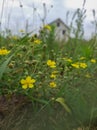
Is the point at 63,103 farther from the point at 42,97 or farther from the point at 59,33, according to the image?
the point at 59,33

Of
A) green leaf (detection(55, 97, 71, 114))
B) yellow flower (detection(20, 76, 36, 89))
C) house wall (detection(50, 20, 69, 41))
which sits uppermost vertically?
house wall (detection(50, 20, 69, 41))

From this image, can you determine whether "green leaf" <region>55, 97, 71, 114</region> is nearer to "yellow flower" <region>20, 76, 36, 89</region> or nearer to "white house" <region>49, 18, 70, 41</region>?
"yellow flower" <region>20, 76, 36, 89</region>

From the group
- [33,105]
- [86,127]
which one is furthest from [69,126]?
[33,105]

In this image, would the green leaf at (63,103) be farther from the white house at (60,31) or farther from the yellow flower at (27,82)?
the white house at (60,31)

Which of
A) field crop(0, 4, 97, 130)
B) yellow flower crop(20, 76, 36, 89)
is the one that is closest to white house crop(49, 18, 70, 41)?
field crop(0, 4, 97, 130)

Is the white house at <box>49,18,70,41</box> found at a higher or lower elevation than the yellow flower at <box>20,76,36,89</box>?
higher

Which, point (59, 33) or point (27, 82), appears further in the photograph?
point (59, 33)

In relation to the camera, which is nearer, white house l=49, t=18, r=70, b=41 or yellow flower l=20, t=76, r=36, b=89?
yellow flower l=20, t=76, r=36, b=89

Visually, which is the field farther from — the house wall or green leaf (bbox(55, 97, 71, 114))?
the house wall

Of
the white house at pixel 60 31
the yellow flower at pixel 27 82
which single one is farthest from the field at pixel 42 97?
the white house at pixel 60 31

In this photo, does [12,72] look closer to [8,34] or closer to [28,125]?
[28,125]

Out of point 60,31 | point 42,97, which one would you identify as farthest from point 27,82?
point 60,31
